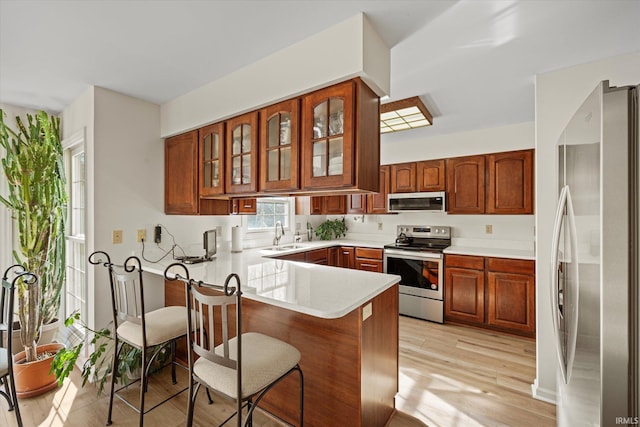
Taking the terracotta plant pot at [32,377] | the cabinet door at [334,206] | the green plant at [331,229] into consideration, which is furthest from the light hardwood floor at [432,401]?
the green plant at [331,229]

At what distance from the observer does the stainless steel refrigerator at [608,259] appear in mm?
785

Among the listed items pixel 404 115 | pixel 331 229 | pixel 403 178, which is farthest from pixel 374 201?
pixel 404 115

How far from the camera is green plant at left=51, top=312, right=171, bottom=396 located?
7.02 ft

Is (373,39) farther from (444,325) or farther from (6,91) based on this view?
(444,325)

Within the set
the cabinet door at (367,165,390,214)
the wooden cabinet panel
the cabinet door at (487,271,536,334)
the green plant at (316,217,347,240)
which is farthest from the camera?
the green plant at (316,217,347,240)

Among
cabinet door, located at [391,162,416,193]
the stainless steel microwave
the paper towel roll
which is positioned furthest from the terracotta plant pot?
cabinet door, located at [391,162,416,193]

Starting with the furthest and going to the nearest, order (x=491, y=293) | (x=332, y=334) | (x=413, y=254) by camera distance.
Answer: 1. (x=413, y=254)
2. (x=491, y=293)
3. (x=332, y=334)

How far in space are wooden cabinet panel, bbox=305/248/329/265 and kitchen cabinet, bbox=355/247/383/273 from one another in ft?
1.60

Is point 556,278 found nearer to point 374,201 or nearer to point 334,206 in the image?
point 374,201

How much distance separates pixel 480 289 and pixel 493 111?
202 centimetres

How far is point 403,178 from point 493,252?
1.51m

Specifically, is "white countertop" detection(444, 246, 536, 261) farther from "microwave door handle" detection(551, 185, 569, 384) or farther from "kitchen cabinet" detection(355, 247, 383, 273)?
"microwave door handle" detection(551, 185, 569, 384)

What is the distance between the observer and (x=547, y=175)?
7.09 ft

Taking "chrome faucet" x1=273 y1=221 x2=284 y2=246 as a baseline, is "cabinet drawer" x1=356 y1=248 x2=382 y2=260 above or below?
below
